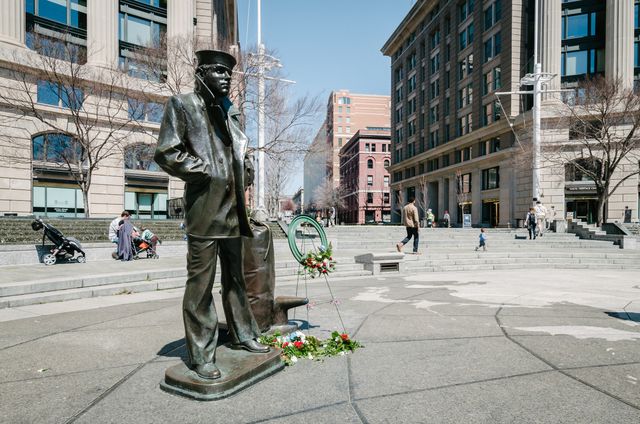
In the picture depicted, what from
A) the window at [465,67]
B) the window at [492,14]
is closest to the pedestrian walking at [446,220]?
the window at [465,67]

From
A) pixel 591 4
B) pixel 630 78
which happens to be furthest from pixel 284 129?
pixel 591 4

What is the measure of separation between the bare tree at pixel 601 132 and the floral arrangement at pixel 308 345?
27.8 metres

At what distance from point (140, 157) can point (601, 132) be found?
3105 centimetres

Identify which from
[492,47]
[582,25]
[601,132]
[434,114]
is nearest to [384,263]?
[601,132]

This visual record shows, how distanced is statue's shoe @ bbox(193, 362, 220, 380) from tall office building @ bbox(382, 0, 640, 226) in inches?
1233

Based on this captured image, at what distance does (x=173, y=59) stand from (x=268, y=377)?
24.2 meters

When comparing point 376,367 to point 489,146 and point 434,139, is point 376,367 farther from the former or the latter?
point 434,139

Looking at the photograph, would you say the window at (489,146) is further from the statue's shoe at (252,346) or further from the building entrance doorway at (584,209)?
the statue's shoe at (252,346)

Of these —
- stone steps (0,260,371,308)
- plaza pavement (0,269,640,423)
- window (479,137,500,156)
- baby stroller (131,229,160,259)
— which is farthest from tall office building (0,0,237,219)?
window (479,137,500,156)

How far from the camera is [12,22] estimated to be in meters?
23.6

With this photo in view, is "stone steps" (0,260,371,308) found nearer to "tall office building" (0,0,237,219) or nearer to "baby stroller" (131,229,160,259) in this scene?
"baby stroller" (131,229,160,259)

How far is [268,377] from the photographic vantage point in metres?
3.64

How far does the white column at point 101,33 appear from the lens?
27094 millimetres

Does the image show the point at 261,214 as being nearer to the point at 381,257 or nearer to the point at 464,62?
the point at 381,257
